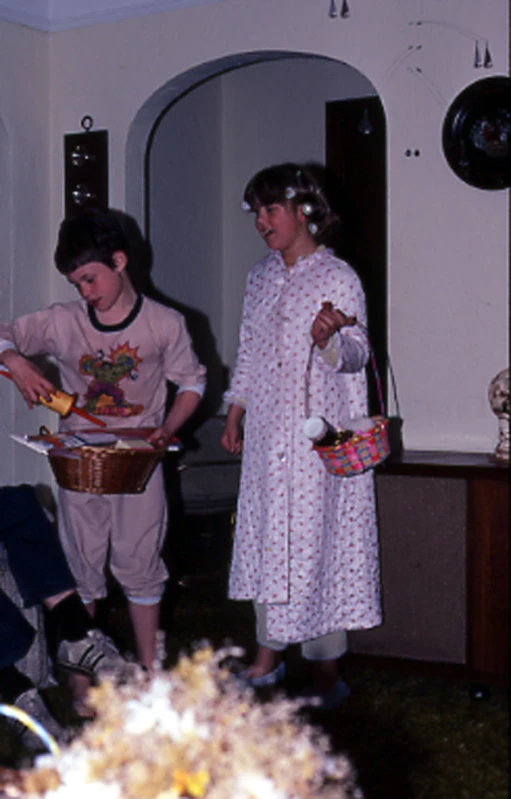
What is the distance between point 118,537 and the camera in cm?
280

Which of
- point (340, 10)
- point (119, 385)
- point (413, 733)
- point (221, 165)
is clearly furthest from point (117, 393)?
point (221, 165)

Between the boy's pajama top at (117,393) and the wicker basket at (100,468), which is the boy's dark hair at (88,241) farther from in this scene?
the wicker basket at (100,468)

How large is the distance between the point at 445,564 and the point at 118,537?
3.11 ft

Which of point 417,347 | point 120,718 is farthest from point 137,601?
point 120,718

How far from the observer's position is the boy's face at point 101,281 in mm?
2691

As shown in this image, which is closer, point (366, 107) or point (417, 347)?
point (417, 347)

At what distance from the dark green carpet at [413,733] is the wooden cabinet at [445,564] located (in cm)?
9


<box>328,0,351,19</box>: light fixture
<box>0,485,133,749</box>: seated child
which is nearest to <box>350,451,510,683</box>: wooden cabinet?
<box>0,485,133,749</box>: seated child

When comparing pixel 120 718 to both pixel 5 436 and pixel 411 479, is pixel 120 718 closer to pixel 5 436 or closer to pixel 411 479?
pixel 411 479

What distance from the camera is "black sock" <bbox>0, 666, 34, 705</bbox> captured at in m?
2.49

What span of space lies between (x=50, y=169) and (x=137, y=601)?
198 cm

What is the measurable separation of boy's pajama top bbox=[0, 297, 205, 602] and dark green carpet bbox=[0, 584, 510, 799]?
0.44 metres

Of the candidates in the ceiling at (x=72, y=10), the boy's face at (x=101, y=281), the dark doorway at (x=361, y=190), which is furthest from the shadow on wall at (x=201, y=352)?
the boy's face at (x=101, y=281)

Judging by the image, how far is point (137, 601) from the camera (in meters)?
2.82
